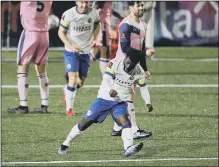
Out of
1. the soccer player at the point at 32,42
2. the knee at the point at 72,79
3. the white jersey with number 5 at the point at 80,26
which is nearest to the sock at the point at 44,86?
the soccer player at the point at 32,42

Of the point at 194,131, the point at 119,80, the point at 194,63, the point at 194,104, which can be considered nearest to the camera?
the point at 119,80

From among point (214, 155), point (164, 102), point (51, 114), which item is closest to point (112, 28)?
point (164, 102)

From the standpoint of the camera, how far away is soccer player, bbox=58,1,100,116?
17.4 meters

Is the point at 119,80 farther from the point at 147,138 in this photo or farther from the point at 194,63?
the point at 194,63

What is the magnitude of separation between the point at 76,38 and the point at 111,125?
1.68 meters

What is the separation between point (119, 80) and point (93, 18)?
392 centimetres

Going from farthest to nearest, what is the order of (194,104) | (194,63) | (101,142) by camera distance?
(194,63) → (194,104) → (101,142)

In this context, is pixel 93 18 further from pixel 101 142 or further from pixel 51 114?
pixel 101 142

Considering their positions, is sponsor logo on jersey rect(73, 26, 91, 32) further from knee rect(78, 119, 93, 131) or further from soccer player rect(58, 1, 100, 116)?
knee rect(78, 119, 93, 131)

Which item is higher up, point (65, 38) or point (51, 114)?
point (65, 38)

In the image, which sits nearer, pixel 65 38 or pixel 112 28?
pixel 65 38

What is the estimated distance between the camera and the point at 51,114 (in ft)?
58.9

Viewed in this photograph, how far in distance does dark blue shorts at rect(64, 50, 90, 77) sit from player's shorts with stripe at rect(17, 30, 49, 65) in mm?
446

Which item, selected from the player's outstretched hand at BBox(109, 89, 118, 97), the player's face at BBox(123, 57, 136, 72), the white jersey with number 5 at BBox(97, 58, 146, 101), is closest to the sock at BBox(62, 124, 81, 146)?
the white jersey with number 5 at BBox(97, 58, 146, 101)
